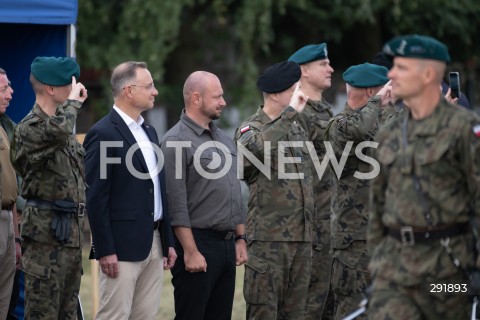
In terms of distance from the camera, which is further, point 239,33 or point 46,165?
point 239,33

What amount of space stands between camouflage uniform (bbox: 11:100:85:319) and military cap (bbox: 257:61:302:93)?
1.41 meters

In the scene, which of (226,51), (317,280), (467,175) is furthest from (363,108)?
(226,51)

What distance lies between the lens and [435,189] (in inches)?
213

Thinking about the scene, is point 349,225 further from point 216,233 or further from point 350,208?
point 216,233

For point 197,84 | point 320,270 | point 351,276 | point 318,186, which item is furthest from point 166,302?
point 197,84

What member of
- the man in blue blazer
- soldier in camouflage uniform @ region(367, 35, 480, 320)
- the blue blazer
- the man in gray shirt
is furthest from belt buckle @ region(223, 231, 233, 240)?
soldier in camouflage uniform @ region(367, 35, 480, 320)

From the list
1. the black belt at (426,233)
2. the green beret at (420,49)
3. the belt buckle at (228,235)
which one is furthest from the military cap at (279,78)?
the black belt at (426,233)

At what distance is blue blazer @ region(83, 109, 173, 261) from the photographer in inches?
276

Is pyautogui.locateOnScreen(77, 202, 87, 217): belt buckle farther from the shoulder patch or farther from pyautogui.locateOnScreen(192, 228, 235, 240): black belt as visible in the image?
the shoulder patch

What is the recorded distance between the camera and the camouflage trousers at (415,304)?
17.7ft

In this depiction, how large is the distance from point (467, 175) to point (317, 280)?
11.0 ft

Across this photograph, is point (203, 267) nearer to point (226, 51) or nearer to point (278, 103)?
point (278, 103)

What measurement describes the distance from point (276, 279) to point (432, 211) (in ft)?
7.46

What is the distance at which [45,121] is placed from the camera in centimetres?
688
